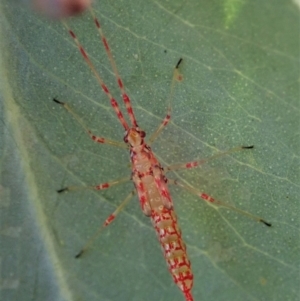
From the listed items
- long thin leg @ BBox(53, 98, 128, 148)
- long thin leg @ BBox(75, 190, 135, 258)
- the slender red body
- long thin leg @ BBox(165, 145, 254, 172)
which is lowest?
long thin leg @ BBox(75, 190, 135, 258)

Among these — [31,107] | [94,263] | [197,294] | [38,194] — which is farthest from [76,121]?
[197,294]

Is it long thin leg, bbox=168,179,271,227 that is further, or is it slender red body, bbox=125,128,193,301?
long thin leg, bbox=168,179,271,227

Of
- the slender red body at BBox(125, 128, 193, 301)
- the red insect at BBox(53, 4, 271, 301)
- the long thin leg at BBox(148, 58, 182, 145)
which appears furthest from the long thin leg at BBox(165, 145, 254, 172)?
the long thin leg at BBox(148, 58, 182, 145)

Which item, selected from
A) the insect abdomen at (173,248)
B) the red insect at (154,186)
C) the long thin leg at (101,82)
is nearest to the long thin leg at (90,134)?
the red insect at (154,186)

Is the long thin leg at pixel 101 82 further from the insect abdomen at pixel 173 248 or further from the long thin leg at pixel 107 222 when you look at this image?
the insect abdomen at pixel 173 248

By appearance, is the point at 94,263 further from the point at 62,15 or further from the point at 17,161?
the point at 62,15

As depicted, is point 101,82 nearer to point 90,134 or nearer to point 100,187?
point 90,134

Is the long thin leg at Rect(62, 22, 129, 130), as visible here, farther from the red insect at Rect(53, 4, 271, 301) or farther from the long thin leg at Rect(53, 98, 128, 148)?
the long thin leg at Rect(53, 98, 128, 148)
